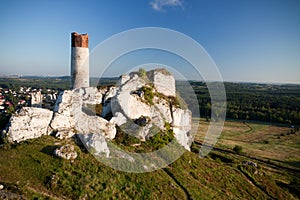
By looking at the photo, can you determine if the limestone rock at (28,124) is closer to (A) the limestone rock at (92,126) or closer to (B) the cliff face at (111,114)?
(B) the cliff face at (111,114)

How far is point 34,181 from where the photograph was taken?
15.3 metres

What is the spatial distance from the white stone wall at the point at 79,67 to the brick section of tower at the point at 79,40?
448 mm

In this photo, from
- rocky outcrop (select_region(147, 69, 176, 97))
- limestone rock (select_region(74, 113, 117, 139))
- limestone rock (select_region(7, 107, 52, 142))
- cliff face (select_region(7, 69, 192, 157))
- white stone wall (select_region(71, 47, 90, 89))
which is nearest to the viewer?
limestone rock (select_region(7, 107, 52, 142))

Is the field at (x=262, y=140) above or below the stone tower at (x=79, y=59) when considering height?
below

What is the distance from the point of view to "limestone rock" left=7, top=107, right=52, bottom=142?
19.2m

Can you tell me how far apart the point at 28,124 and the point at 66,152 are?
4737mm

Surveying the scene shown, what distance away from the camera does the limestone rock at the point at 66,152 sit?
58.5 feet

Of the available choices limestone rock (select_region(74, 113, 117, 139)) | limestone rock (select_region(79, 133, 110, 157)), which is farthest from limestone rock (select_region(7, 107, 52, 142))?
limestone rock (select_region(79, 133, 110, 157))

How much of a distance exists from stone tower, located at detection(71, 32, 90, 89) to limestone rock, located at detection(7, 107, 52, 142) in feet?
24.2

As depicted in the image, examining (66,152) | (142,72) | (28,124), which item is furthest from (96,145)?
(142,72)

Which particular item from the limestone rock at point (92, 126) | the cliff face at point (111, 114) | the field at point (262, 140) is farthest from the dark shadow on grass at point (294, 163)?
the limestone rock at point (92, 126)

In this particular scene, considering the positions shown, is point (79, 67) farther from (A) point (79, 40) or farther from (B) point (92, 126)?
(B) point (92, 126)

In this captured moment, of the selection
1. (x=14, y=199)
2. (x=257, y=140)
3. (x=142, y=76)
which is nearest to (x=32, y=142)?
(x=14, y=199)

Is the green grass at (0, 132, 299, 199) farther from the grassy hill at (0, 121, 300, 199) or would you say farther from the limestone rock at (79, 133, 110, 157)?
the limestone rock at (79, 133, 110, 157)
